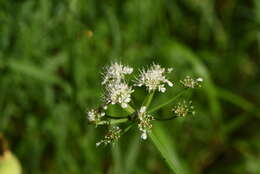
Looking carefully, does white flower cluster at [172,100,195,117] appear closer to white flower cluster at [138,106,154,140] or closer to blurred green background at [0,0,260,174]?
white flower cluster at [138,106,154,140]

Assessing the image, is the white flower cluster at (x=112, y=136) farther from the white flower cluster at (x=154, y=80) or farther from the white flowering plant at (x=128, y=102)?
the white flower cluster at (x=154, y=80)

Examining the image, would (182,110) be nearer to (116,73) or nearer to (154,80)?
(154,80)

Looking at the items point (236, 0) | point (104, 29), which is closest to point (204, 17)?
point (236, 0)

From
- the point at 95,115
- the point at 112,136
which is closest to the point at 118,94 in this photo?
the point at 95,115

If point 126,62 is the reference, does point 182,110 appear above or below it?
below

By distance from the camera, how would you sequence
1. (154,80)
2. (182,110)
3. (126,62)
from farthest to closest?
(126,62)
(154,80)
(182,110)

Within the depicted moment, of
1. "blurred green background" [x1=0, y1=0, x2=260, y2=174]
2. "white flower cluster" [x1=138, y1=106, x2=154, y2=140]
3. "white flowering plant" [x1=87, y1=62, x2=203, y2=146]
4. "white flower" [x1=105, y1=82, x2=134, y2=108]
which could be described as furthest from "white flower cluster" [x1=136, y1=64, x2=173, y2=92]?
"blurred green background" [x1=0, y1=0, x2=260, y2=174]

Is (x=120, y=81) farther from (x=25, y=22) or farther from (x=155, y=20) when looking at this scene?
(x=155, y=20)
